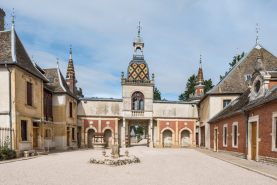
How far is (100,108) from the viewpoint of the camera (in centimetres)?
2928

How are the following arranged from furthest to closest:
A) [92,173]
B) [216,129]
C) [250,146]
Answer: [216,129] < [250,146] < [92,173]

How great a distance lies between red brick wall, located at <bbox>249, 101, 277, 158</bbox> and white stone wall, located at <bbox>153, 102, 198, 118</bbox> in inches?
681

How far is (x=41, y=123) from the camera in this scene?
18.7 meters

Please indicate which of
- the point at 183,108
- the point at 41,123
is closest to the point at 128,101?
the point at 183,108

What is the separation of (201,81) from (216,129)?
60.9ft

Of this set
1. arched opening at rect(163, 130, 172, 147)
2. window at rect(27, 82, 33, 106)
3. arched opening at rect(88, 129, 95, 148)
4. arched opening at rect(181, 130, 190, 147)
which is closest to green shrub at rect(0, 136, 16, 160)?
window at rect(27, 82, 33, 106)

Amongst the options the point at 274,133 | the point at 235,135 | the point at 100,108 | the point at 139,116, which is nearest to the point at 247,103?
the point at 235,135

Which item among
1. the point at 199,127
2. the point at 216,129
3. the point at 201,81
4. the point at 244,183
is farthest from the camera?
the point at 201,81

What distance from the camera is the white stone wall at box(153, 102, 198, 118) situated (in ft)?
97.5

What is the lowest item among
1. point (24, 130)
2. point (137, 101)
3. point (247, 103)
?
point (24, 130)

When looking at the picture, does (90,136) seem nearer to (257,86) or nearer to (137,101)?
(137,101)

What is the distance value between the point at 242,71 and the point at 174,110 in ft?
32.2

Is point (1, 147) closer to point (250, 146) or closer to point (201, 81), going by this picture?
point (250, 146)

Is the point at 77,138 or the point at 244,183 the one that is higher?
the point at 244,183
